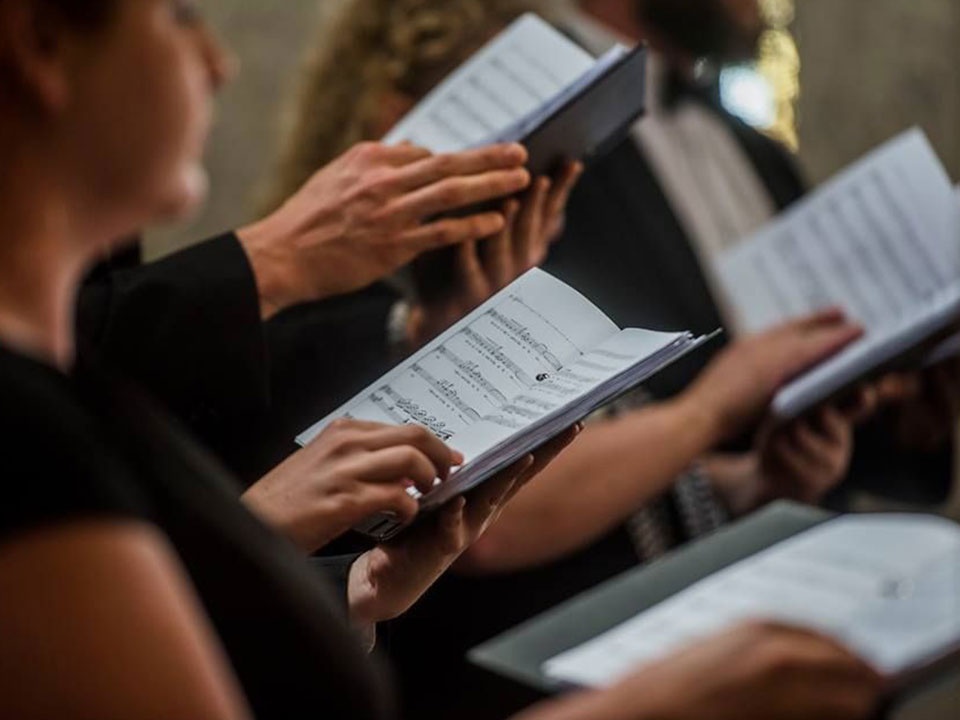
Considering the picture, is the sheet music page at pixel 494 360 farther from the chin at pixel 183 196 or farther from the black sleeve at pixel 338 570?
the chin at pixel 183 196

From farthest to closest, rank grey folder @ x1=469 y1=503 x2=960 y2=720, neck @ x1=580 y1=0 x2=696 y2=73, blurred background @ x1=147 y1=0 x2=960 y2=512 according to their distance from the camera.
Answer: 1. blurred background @ x1=147 y1=0 x2=960 y2=512
2. neck @ x1=580 y1=0 x2=696 y2=73
3. grey folder @ x1=469 y1=503 x2=960 y2=720

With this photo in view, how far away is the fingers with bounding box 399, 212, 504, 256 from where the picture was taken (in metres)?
1.87

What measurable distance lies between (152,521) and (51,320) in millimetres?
106

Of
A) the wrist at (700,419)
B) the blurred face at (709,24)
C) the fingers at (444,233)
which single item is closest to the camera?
the fingers at (444,233)

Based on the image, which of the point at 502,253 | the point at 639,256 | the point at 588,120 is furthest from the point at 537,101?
the point at 639,256

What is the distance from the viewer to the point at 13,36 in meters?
0.91

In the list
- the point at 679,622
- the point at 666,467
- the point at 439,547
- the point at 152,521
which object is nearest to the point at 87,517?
the point at 152,521

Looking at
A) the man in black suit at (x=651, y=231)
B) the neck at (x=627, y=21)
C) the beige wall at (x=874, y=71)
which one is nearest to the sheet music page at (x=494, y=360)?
the man in black suit at (x=651, y=231)

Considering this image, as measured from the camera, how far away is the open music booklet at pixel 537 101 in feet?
6.25

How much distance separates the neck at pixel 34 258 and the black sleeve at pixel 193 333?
2.39 feet

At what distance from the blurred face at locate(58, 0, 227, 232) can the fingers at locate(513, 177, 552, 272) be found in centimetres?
104

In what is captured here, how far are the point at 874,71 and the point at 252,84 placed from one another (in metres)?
1.51

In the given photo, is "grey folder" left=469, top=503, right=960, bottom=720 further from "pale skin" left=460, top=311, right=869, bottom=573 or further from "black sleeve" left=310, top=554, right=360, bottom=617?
"pale skin" left=460, top=311, right=869, bottom=573

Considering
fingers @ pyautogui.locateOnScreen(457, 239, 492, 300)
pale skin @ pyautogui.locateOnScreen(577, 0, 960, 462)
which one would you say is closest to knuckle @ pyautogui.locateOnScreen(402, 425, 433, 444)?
fingers @ pyautogui.locateOnScreen(457, 239, 492, 300)
